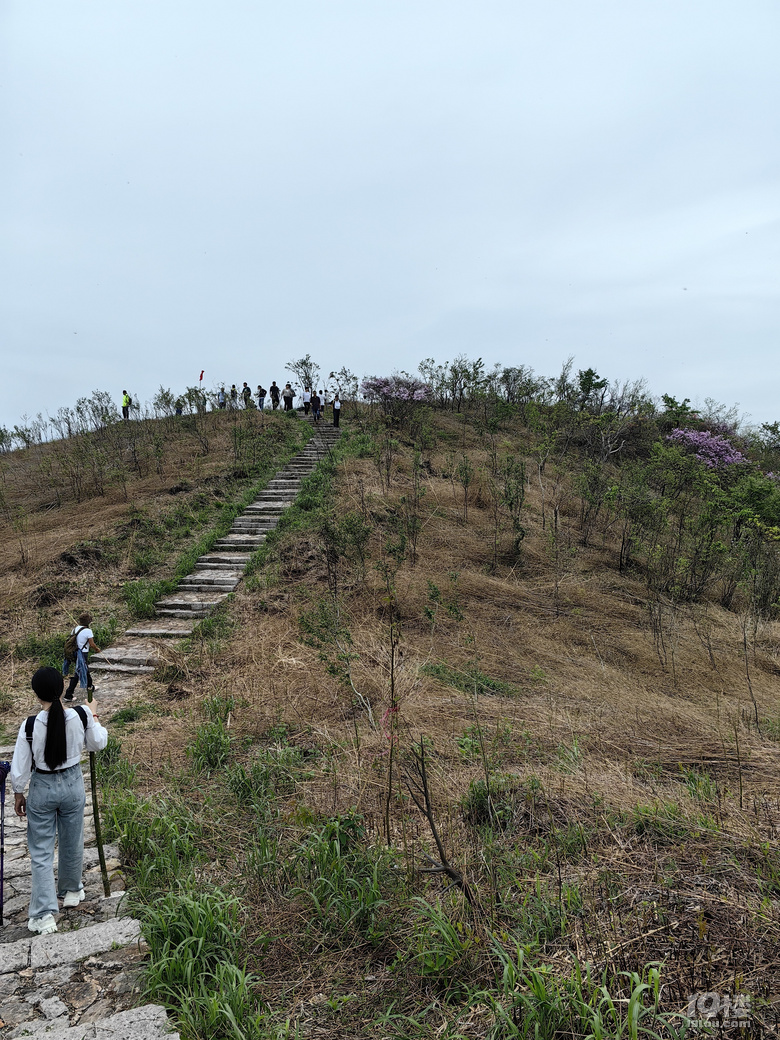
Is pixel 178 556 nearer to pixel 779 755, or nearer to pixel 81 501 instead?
pixel 81 501

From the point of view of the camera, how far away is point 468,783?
4.10 m

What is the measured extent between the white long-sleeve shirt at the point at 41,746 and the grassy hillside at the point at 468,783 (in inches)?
30.7

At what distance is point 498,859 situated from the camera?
326 cm

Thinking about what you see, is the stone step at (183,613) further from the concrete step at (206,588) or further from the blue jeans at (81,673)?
the blue jeans at (81,673)

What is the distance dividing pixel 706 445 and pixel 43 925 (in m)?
19.7

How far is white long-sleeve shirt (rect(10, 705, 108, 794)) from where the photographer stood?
318cm

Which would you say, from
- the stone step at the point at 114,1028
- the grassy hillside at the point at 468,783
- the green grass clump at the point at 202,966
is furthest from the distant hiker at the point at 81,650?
the stone step at the point at 114,1028

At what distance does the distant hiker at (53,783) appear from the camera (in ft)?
10.5

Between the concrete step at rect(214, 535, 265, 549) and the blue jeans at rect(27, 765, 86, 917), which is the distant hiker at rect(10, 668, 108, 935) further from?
the concrete step at rect(214, 535, 265, 549)

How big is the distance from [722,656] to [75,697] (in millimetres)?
8058

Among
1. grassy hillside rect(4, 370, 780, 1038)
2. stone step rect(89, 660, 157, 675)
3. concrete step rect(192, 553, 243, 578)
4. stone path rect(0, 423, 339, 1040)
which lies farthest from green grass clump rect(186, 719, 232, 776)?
concrete step rect(192, 553, 243, 578)

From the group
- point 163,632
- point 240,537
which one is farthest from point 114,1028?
point 240,537

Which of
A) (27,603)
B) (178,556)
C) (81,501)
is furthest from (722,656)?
(81,501)
